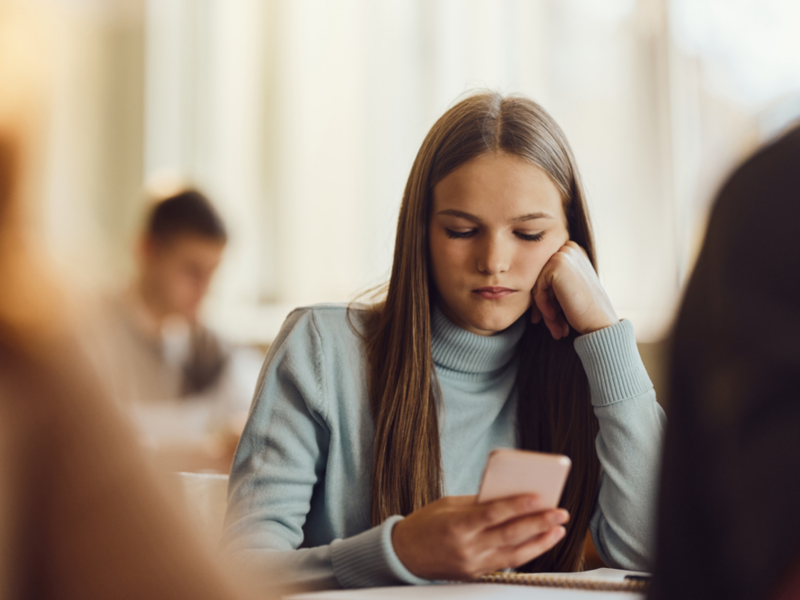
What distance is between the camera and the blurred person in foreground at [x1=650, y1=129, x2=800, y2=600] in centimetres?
34

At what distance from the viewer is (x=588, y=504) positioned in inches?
44.6

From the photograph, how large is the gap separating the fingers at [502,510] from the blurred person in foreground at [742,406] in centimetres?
39

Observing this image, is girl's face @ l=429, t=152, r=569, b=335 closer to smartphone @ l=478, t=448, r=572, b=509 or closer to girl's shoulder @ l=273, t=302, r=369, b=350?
girl's shoulder @ l=273, t=302, r=369, b=350

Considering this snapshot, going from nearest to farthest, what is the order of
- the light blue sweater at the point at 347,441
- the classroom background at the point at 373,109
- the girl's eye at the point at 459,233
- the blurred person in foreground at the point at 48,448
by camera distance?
1. the blurred person in foreground at the point at 48,448
2. the light blue sweater at the point at 347,441
3. the girl's eye at the point at 459,233
4. the classroom background at the point at 373,109

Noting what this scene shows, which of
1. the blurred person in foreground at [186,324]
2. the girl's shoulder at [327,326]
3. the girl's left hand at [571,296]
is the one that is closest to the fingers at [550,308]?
the girl's left hand at [571,296]

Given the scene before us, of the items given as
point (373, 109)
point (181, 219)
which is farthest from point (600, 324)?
point (373, 109)

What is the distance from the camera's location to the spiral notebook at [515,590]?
29.5 inches

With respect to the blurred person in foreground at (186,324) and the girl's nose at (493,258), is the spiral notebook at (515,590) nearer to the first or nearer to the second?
the girl's nose at (493,258)

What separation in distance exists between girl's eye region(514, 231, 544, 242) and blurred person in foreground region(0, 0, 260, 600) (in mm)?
906

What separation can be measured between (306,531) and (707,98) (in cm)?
222

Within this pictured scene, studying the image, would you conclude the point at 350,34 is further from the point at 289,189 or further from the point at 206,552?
the point at 206,552

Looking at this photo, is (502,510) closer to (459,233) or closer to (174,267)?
(459,233)

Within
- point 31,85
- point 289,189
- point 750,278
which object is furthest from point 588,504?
point 289,189

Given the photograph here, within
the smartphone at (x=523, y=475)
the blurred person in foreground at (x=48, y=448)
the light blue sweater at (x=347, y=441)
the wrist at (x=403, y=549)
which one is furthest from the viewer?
the light blue sweater at (x=347, y=441)
